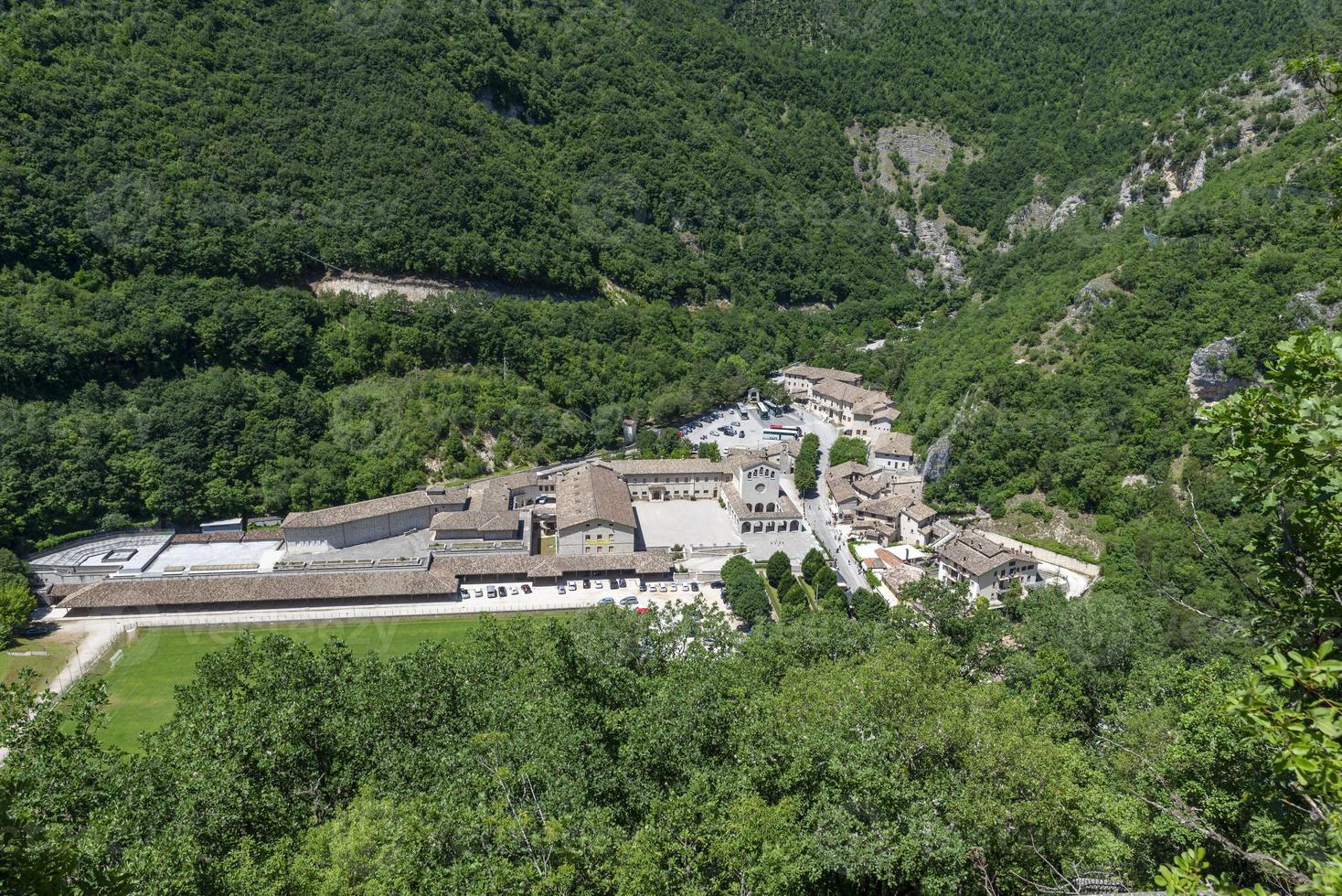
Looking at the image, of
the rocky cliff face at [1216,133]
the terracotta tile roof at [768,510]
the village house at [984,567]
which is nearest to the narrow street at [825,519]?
the terracotta tile roof at [768,510]

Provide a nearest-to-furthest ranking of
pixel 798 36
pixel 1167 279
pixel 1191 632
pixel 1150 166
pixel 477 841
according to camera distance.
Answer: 1. pixel 477 841
2. pixel 1191 632
3. pixel 1167 279
4. pixel 1150 166
5. pixel 798 36

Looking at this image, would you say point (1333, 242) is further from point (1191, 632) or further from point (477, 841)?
point (477, 841)

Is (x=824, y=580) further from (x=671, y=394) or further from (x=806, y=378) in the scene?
(x=806, y=378)

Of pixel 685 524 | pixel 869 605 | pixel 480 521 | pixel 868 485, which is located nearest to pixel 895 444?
pixel 868 485

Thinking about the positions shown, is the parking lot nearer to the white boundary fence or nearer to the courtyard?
the courtyard

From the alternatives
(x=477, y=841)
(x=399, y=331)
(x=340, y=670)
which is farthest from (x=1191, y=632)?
(x=399, y=331)

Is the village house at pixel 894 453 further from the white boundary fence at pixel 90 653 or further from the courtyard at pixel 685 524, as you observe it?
the white boundary fence at pixel 90 653
